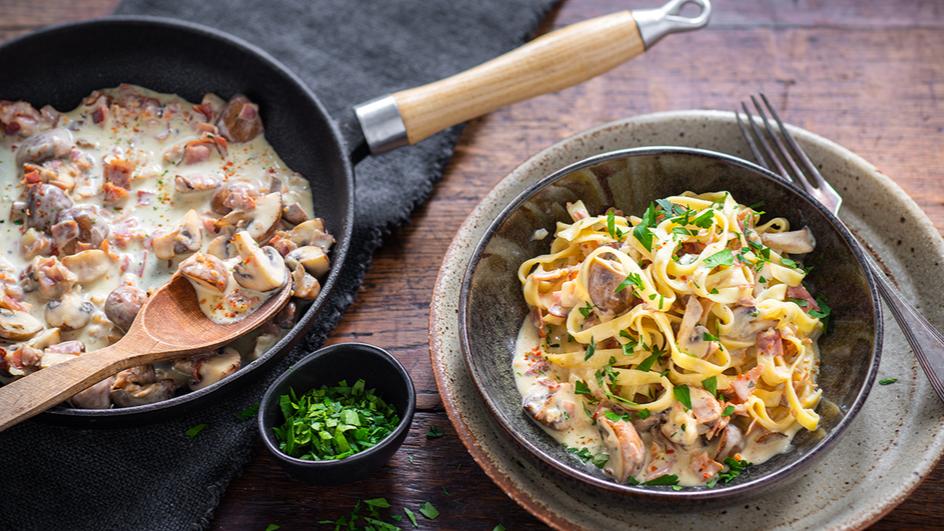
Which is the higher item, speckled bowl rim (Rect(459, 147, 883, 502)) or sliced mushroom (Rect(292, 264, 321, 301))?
speckled bowl rim (Rect(459, 147, 883, 502))

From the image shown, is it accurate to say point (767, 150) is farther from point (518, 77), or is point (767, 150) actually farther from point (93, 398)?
point (93, 398)

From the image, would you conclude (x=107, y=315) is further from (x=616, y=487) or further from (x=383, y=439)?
(x=616, y=487)

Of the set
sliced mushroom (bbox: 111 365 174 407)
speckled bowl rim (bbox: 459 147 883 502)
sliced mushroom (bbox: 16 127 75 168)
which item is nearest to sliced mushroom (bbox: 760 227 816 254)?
speckled bowl rim (bbox: 459 147 883 502)

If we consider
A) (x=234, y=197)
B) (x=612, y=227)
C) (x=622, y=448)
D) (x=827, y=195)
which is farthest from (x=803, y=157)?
(x=234, y=197)

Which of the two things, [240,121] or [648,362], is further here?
[240,121]

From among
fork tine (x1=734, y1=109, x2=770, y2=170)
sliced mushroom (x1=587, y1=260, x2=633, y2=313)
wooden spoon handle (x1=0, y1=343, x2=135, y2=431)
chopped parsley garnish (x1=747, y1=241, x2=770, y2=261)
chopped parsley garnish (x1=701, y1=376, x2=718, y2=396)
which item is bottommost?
wooden spoon handle (x1=0, y1=343, x2=135, y2=431)

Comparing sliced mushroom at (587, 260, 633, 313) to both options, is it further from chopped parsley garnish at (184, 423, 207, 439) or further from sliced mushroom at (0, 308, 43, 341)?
sliced mushroom at (0, 308, 43, 341)
